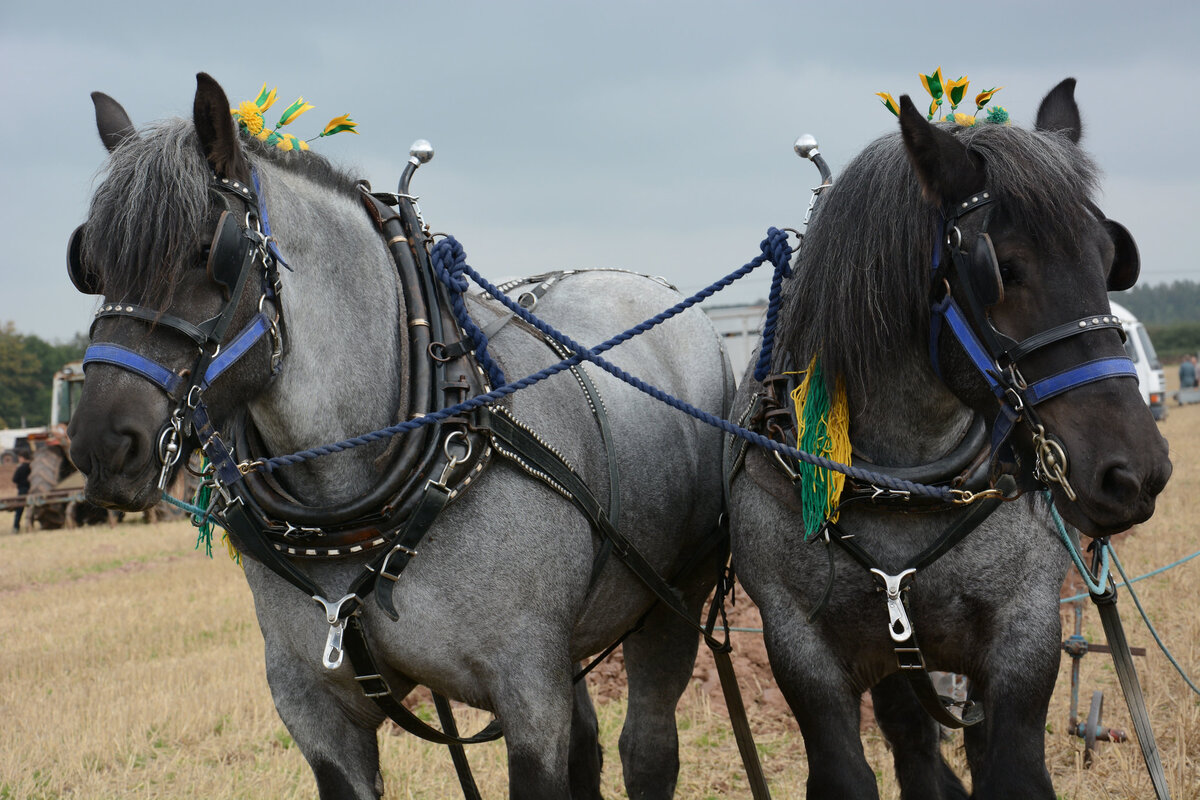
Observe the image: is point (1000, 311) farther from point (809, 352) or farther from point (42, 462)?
point (42, 462)

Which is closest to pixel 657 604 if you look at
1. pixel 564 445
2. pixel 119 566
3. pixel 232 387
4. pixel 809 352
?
pixel 564 445

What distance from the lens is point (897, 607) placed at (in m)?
2.43

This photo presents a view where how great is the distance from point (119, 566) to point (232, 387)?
1147 centimetres

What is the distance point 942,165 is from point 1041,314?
14.9 inches

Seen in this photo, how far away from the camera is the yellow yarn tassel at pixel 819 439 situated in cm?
248

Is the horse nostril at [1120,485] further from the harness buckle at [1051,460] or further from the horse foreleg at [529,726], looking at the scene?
the horse foreleg at [529,726]

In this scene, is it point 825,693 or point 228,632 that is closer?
point 825,693

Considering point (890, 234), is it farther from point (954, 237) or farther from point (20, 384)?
point (20, 384)

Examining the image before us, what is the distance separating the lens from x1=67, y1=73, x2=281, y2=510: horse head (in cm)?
199

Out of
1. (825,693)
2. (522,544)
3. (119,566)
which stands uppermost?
(522,544)

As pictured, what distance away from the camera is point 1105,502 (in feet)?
6.52

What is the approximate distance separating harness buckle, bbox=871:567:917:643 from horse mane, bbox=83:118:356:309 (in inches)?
66.4

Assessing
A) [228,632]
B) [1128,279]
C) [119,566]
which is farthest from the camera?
[119,566]

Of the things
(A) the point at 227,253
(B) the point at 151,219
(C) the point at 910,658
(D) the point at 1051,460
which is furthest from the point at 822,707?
(B) the point at 151,219
